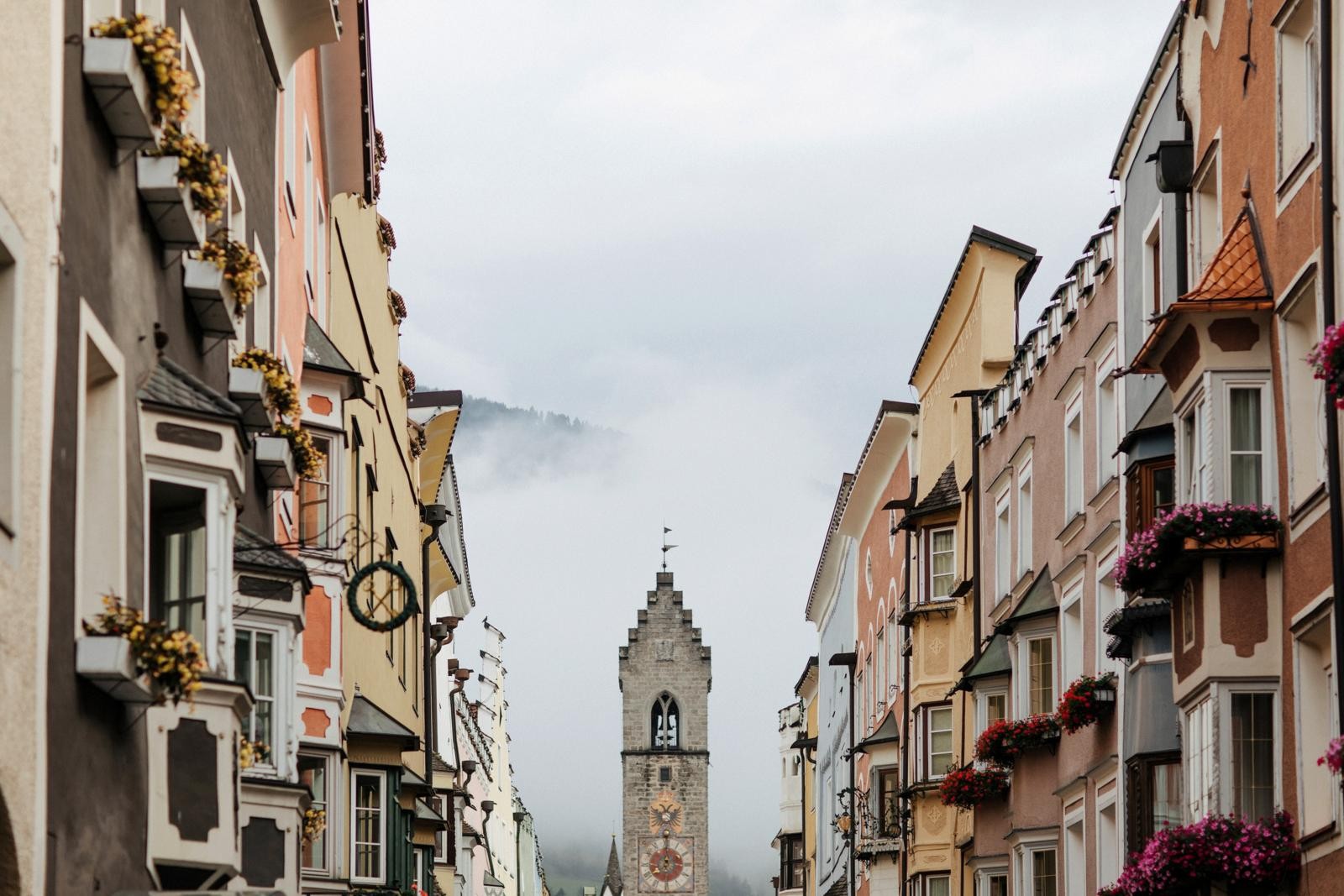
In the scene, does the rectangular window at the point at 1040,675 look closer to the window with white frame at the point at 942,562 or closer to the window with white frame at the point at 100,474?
the window with white frame at the point at 942,562

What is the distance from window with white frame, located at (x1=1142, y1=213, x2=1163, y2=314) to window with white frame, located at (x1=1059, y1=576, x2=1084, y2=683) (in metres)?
5.48

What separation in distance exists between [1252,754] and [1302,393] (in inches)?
135

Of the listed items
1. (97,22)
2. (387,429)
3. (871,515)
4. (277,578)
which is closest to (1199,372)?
(277,578)

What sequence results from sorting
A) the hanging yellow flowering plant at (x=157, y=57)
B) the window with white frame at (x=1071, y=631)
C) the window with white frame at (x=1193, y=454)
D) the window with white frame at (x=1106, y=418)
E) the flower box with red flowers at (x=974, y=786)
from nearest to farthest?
the hanging yellow flowering plant at (x=157, y=57), the window with white frame at (x=1193, y=454), the window with white frame at (x=1106, y=418), the window with white frame at (x=1071, y=631), the flower box with red flowers at (x=974, y=786)

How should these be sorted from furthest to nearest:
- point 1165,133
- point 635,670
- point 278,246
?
point 635,670, point 1165,133, point 278,246

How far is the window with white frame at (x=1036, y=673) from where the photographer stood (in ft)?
116

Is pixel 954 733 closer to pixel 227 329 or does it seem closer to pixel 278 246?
pixel 278 246

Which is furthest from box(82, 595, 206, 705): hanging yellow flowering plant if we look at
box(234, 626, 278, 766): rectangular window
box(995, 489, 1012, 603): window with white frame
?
box(995, 489, 1012, 603): window with white frame

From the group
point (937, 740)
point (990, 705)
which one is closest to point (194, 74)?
→ point (990, 705)

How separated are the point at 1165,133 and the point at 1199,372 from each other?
6.14 metres

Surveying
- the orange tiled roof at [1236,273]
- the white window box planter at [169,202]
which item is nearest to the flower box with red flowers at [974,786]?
the orange tiled roof at [1236,273]

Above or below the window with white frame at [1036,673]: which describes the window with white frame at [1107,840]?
below

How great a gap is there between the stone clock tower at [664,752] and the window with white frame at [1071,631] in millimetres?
112195

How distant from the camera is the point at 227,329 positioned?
19.1 m
